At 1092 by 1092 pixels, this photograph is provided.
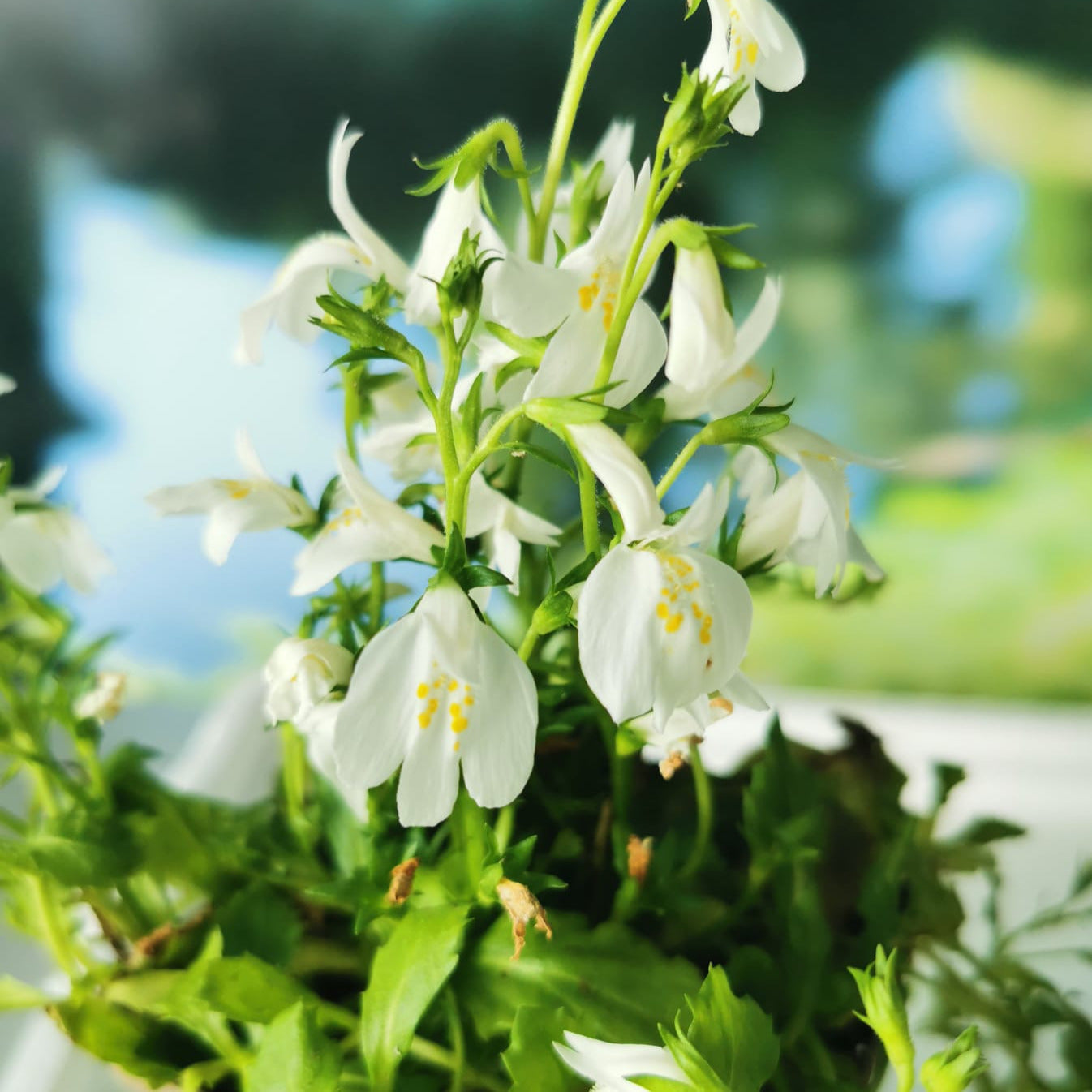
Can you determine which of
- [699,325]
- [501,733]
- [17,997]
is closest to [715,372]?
[699,325]

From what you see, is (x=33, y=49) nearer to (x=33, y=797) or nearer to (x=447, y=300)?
(x=33, y=797)

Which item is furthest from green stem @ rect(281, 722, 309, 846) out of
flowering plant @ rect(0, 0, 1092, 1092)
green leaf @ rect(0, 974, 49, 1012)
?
green leaf @ rect(0, 974, 49, 1012)

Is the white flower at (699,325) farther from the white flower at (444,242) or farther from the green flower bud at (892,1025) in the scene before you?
the green flower bud at (892,1025)

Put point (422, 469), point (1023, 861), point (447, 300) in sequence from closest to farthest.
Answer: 1. point (447, 300)
2. point (422, 469)
3. point (1023, 861)

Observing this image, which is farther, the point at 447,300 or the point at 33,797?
the point at 33,797

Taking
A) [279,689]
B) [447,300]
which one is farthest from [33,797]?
[447,300]

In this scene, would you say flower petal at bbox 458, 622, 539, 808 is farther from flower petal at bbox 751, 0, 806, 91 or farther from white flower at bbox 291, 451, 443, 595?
flower petal at bbox 751, 0, 806, 91

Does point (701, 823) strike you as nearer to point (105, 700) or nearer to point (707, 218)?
point (105, 700)

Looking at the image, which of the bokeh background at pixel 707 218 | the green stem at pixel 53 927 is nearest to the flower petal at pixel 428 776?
the green stem at pixel 53 927
